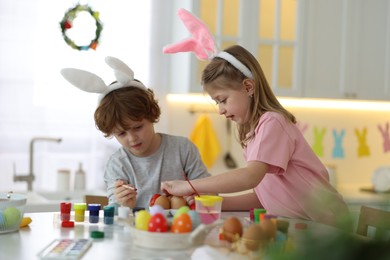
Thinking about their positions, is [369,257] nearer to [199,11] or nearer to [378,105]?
[199,11]

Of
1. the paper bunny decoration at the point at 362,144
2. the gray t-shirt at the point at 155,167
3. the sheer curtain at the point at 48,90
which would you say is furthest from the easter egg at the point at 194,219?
the paper bunny decoration at the point at 362,144

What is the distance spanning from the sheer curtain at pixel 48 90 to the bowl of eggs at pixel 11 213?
1.65 metres

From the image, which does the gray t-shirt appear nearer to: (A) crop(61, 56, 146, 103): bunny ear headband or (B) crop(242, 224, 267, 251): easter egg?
(A) crop(61, 56, 146, 103): bunny ear headband

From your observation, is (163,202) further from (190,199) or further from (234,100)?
(234,100)

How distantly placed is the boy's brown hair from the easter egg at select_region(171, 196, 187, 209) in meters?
0.47

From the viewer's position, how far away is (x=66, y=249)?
4.00ft

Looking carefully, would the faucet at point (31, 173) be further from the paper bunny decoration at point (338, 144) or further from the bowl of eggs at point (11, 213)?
the paper bunny decoration at point (338, 144)

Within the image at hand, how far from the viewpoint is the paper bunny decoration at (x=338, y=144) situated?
4047mm

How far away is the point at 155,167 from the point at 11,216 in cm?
83

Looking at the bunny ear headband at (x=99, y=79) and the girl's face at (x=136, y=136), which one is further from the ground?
the bunny ear headband at (x=99, y=79)

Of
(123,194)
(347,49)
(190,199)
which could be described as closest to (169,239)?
(190,199)

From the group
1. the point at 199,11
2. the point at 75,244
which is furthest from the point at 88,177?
the point at 75,244

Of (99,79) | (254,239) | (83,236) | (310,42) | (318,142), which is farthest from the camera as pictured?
(318,142)

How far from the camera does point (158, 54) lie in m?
3.42
